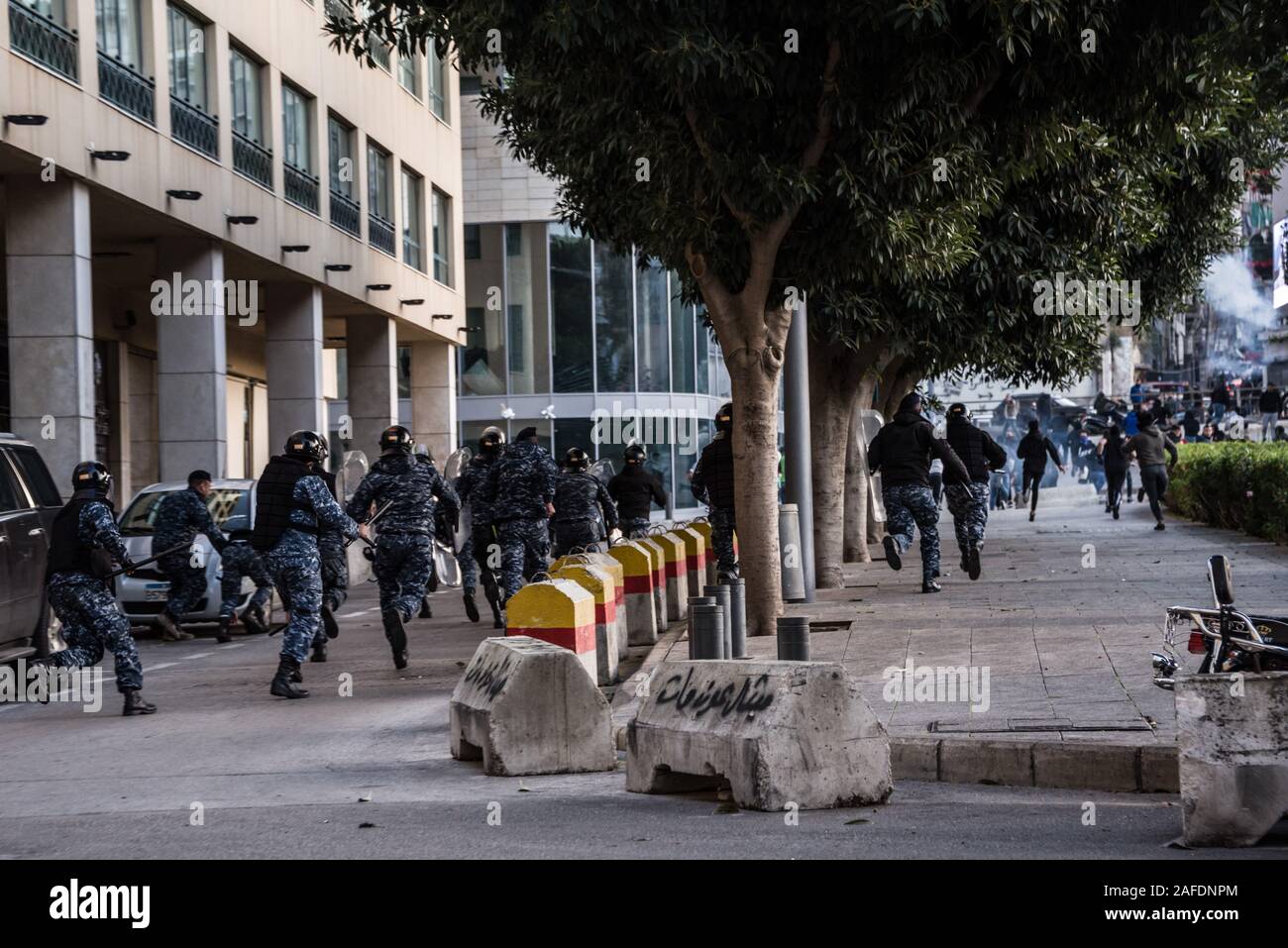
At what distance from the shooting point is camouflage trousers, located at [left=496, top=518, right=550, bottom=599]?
52.4 feet

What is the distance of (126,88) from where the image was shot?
23.6 meters

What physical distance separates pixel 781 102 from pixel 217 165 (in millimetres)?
15160

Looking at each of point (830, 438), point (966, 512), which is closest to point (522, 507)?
point (966, 512)

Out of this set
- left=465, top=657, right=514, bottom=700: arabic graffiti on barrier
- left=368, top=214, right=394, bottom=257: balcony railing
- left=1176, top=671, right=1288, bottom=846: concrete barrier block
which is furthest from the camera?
left=368, top=214, right=394, bottom=257: balcony railing

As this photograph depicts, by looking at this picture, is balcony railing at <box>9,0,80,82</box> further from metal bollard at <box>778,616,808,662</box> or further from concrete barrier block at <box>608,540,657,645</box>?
metal bollard at <box>778,616,808,662</box>

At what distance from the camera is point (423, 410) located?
41.9 metres

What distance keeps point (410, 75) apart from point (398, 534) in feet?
88.6

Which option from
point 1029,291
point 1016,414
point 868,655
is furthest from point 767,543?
point 1016,414

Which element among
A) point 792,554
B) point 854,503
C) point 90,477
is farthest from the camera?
point 854,503

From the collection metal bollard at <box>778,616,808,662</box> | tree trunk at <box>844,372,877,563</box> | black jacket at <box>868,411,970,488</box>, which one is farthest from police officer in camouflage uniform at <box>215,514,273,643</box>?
metal bollard at <box>778,616,808,662</box>

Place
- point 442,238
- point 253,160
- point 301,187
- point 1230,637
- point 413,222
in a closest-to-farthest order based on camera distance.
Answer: point 1230,637, point 253,160, point 301,187, point 413,222, point 442,238

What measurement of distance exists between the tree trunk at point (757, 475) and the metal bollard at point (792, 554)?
6.84 ft

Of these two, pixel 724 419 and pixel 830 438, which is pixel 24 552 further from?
pixel 830 438

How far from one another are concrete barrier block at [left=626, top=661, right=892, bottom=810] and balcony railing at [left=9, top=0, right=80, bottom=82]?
15127mm
